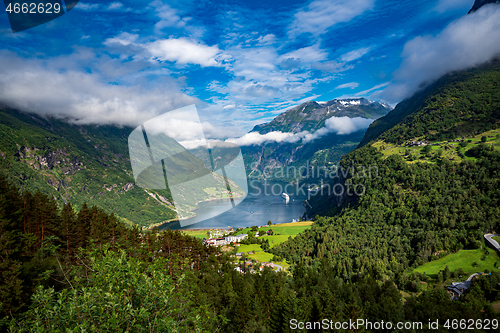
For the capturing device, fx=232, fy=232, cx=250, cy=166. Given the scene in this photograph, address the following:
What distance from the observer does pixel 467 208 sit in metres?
56.1

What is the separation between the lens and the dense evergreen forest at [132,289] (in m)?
3.74

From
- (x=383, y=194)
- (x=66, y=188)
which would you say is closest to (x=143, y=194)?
(x=66, y=188)

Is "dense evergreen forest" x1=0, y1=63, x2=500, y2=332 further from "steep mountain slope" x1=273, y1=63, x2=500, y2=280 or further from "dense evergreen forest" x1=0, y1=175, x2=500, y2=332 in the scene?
"steep mountain slope" x1=273, y1=63, x2=500, y2=280

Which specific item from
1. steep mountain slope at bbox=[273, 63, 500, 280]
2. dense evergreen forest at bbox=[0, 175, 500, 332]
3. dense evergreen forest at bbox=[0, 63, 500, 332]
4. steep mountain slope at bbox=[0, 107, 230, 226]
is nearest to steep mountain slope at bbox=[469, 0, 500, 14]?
A: dense evergreen forest at bbox=[0, 63, 500, 332]

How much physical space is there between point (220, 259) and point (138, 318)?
32109 millimetres

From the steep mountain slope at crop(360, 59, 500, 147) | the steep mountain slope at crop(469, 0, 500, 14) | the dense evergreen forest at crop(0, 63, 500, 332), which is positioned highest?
the steep mountain slope at crop(469, 0, 500, 14)

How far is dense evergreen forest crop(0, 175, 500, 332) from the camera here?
12.3 feet

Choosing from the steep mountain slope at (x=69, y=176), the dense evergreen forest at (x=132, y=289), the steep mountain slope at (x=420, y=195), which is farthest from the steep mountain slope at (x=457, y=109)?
the steep mountain slope at (x=69, y=176)

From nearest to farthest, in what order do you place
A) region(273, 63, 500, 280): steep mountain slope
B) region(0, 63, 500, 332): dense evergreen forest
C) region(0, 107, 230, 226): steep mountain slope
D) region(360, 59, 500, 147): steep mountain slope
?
region(0, 63, 500, 332): dense evergreen forest → region(273, 63, 500, 280): steep mountain slope → region(360, 59, 500, 147): steep mountain slope → region(0, 107, 230, 226): steep mountain slope

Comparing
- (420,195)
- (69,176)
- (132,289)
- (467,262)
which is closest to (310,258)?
(467,262)

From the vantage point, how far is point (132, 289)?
4461 millimetres

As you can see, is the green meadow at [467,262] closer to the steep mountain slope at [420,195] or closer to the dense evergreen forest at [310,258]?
the dense evergreen forest at [310,258]

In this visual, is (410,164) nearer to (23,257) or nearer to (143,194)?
(23,257)

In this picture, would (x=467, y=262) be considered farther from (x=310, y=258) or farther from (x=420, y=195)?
(x=420, y=195)
